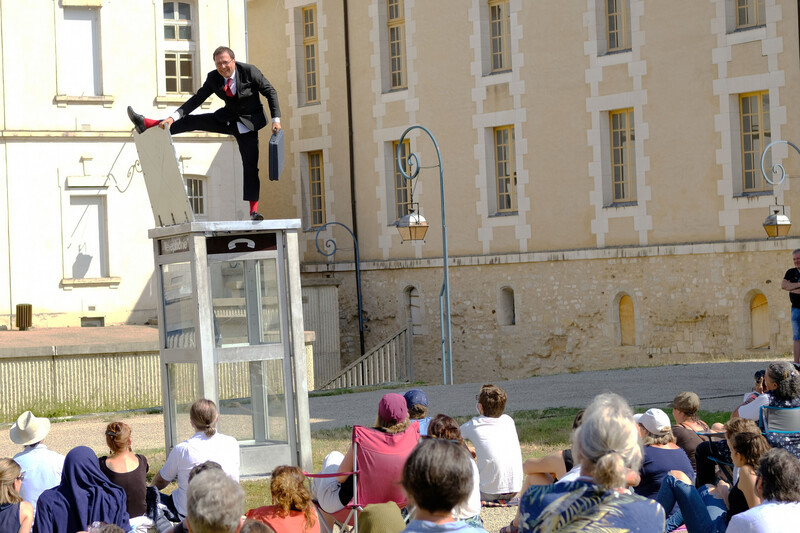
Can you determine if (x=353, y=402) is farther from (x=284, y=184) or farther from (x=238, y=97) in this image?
(x=284, y=184)

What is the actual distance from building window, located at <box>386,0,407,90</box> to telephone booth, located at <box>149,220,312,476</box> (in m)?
16.4

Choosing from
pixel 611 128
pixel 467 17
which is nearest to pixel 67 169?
pixel 467 17

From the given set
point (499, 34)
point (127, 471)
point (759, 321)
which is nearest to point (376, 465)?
point (127, 471)

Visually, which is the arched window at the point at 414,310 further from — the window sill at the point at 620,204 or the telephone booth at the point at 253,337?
the telephone booth at the point at 253,337

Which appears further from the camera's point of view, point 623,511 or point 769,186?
point 769,186

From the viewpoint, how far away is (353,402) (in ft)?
52.1

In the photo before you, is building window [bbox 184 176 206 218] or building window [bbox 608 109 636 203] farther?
building window [bbox 184 176 206 218]

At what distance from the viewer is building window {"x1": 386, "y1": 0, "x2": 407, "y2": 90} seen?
25.1 m

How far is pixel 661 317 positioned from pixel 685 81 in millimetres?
4241

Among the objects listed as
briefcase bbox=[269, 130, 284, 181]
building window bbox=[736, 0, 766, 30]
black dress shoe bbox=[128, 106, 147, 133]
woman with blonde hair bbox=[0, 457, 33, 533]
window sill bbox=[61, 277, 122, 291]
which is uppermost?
building window bbox=[736, 0, 766, 30]

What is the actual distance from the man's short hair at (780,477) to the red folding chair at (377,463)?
2.30 m

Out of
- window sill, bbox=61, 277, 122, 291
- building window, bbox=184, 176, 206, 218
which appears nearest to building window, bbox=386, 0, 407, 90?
building window, bbox=184, 176, 206, 218

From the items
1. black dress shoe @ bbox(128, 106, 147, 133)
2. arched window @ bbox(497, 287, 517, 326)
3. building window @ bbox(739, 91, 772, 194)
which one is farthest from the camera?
arched window @ bbox(497, 287, 517, 326)

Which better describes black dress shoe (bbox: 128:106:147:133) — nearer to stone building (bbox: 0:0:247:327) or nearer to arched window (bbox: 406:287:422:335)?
stone building (bbox: 0:0:247:327)
